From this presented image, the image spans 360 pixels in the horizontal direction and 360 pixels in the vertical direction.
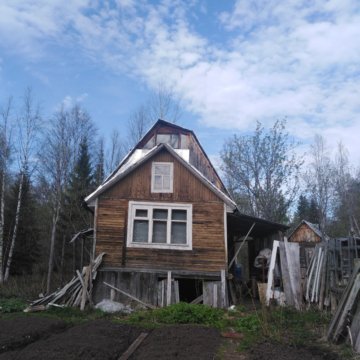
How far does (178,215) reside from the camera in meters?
15.5

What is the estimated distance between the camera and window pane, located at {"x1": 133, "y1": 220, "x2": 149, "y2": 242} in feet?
50.0

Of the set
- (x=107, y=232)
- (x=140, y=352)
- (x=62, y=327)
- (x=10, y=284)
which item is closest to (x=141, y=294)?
(x=107, y=232)

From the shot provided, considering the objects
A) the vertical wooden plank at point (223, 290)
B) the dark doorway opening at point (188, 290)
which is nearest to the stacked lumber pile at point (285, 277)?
the vertical wooden plank at point (223, 290)

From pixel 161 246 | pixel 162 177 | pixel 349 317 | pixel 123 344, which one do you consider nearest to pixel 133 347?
pixel 123 344

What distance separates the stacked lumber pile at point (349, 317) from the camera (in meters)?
7.90

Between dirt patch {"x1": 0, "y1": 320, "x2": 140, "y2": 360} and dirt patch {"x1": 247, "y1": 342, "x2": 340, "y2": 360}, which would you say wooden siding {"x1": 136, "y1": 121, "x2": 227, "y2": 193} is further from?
dirt patch {"x1": 247, "y1": 342, "x2": 340, "y2": 360}

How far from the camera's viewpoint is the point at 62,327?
33.2 ft

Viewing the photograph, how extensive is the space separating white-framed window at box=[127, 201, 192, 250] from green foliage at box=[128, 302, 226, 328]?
3.57 m

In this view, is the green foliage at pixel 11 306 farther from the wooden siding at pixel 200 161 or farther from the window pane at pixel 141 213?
the wooden siding at pixel 200 161

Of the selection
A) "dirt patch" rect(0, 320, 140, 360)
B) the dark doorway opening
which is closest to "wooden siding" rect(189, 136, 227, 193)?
the dark doorway opening

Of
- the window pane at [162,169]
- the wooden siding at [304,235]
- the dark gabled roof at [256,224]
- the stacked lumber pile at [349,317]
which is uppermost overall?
the window pane at [162,169]

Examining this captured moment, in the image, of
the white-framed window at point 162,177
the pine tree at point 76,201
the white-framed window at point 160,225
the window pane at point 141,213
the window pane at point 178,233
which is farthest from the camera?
the pine tree at point 76,201

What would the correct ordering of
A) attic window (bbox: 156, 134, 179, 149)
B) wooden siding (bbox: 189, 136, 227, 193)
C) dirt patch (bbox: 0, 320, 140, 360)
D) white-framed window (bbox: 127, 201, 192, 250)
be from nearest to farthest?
1. dirt patch (bbox: 0, 320, 140, 360)
2. white-framed window (bbox: 127, 201, 192, 250)
3. attic window (bbox: 156, 134, 179, 149)
4. wooden siding (bbox: 189, 136, 227, 193)

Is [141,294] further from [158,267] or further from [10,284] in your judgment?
[10,284]
